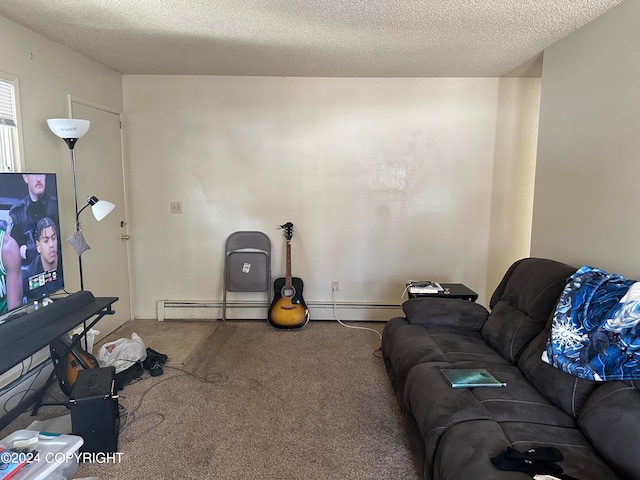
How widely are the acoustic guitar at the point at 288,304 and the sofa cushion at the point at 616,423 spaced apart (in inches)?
99.3

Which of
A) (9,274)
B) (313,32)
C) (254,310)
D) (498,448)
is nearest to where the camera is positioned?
(498,448)

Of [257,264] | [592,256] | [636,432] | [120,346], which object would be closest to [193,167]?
[257,264]

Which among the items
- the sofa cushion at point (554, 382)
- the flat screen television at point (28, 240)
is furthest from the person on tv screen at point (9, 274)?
the sofa cushion at point (554, 382)

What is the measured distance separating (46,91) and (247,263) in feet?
6.78

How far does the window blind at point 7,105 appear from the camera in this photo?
250 centimetres

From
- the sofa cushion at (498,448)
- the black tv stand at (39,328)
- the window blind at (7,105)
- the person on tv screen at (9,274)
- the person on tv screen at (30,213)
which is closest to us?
the sofa cushion at (498,448)

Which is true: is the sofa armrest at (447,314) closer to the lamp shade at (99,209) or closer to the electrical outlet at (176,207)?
the lamp shade at (99,209)

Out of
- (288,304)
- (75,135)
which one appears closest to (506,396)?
(288,304)

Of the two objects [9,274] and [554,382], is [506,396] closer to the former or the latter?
[554,382]

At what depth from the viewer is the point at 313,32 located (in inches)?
107

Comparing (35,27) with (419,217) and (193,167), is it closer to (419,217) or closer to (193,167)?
(193,167)

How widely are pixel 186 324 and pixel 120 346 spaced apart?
1.01 metres

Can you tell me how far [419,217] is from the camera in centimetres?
407

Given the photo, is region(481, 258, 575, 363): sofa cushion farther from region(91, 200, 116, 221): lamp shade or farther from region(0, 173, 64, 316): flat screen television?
region(0, 173, 64, 316): flat screen television
